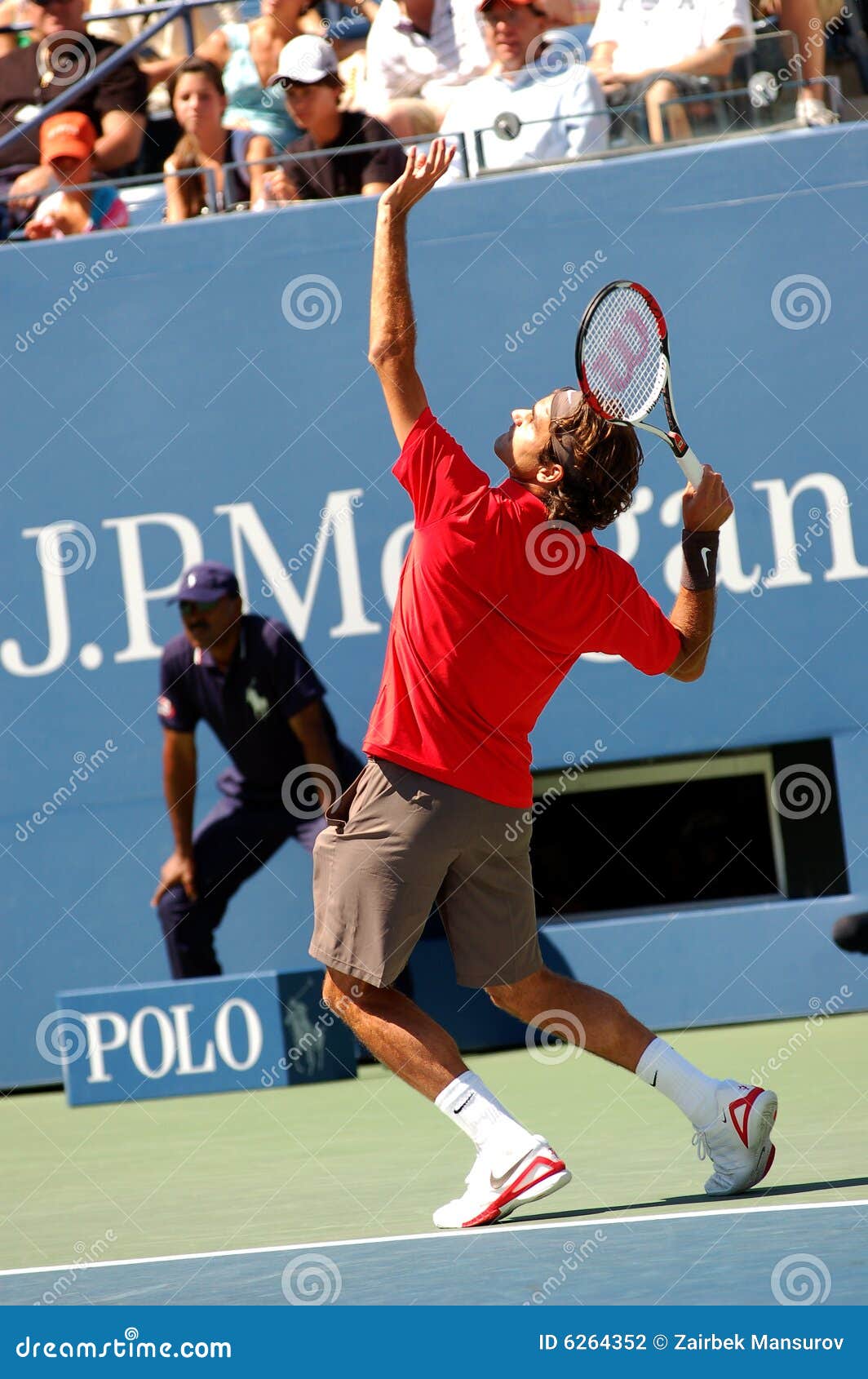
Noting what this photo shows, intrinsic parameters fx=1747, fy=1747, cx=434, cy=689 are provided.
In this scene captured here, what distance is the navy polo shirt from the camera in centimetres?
709

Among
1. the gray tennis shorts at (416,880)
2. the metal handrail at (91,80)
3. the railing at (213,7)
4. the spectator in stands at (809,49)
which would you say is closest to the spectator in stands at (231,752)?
the metal handrail at (91,80)

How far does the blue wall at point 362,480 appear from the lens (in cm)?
695

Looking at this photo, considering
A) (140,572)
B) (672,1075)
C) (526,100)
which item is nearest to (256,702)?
(140,572)

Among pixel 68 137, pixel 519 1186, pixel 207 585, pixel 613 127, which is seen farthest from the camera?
pixel 68 137

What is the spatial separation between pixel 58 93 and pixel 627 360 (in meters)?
5.24

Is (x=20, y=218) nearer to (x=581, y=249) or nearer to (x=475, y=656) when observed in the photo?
(x=581, y=249)

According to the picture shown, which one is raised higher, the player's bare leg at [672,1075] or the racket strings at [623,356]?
the racket strings at [623,356]

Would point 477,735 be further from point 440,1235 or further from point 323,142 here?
point 323,142

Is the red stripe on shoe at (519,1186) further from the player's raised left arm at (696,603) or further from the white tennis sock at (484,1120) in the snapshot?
the player's raised left arm at (696,603)


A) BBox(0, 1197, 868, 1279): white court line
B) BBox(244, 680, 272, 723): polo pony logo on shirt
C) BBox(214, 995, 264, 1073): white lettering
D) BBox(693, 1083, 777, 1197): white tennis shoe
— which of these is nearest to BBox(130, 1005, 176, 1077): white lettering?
BBox(214, 995, 264, 1073): white lettering

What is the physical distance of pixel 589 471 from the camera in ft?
12.5

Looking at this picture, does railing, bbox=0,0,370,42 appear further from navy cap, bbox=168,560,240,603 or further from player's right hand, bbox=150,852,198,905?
player's right hand, bbox=150,852,198,905

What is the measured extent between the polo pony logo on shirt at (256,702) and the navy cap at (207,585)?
1.24 ft

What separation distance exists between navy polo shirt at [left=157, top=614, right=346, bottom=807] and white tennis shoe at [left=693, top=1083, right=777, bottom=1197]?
3543mm
